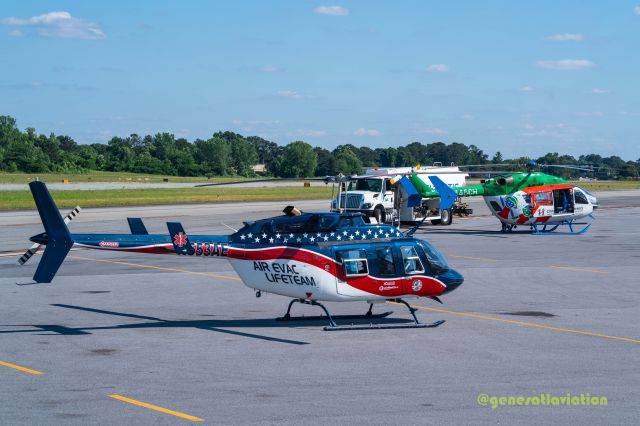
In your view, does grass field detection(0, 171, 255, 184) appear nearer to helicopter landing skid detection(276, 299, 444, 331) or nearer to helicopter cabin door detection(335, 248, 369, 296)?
helicopter landing skid detection(276, 299, 444, 331)

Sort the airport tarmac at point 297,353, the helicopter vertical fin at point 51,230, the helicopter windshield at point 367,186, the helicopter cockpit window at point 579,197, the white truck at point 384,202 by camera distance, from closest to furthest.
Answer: the airport tarmac at point 297,353 < the helicopter vertical fin at point 51,230 < the helicopter cockpit window at point 579,197 < the white truck at point 384,202 < the helicopter windshield at point 367,186

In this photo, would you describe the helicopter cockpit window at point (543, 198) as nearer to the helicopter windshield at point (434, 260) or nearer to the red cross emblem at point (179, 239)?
the helicopter windshield at point (434, 260)

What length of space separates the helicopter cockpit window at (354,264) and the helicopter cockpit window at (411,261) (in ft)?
2.90

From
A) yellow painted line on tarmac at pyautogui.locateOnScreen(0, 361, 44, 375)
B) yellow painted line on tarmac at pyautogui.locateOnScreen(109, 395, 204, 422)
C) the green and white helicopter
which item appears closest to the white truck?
the green and white helicopter

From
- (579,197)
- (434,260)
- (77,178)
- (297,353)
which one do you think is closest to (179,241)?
(297,353)

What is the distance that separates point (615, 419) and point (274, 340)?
7308 mm

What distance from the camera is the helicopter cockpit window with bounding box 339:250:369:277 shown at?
1720 cm

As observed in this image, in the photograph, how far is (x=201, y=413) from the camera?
11234mm

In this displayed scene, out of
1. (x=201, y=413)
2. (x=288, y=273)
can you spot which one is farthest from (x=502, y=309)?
(x=201, y=413)

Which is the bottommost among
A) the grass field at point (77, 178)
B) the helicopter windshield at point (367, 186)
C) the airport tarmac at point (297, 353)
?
the airport tarmac at point (297, 353)

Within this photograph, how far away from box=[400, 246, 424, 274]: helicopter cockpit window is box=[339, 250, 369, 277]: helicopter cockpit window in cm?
88

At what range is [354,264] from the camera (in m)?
17.2

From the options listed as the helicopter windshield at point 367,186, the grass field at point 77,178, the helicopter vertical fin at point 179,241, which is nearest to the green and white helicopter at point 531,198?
the helicopter windshield at point 367,186

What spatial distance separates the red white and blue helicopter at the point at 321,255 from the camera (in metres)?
17.2
